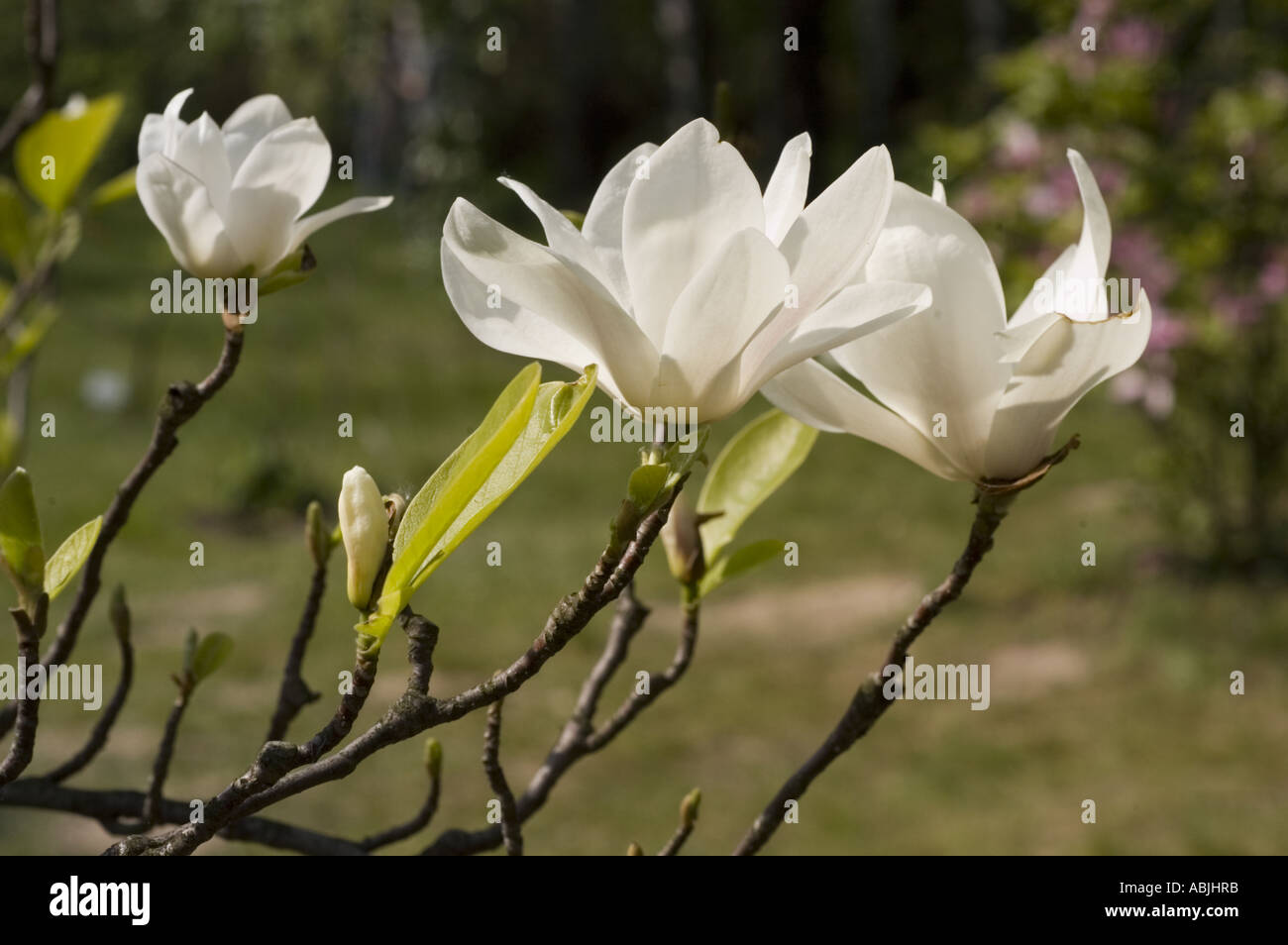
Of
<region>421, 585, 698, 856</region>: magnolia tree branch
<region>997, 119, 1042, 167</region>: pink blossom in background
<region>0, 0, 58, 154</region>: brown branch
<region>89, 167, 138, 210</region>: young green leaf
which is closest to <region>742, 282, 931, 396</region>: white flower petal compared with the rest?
<region>421, 585, 698, 856</region>: magnolia tree branch

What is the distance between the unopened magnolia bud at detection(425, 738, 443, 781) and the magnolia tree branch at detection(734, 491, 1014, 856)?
→ 0.62ft

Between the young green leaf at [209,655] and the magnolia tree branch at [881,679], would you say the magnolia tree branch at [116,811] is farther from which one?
the magnolia tree branch at [881,679]

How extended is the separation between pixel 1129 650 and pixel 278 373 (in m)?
4.83

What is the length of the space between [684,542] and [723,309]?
0.21 m

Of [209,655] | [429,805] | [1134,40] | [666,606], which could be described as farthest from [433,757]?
[666,606]

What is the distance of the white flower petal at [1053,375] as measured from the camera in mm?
482

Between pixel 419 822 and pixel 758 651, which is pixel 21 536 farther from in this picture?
pixel 758 651

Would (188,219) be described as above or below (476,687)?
above

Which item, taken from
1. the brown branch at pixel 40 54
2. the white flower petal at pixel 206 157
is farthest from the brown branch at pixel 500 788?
the brown branch at pixel 40 54

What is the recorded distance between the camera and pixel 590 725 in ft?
2.22

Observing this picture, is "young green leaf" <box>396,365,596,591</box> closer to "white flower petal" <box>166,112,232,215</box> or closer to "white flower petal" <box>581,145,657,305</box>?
"white flower petal" <box>581,145,657,305</box>

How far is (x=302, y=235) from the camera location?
24.9 inches
